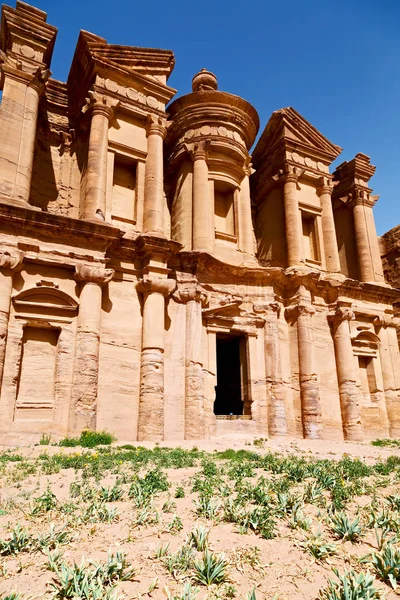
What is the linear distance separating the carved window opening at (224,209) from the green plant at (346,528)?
13.6 m

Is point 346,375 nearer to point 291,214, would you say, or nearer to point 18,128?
point 291,214

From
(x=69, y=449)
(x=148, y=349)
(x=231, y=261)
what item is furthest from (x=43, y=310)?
(x=231, y=261)

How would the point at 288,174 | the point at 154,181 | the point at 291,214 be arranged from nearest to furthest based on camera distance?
1. the point at 154,181
2. the point at 291,214
3. the point at 288,174

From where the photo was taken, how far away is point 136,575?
3.48 meters

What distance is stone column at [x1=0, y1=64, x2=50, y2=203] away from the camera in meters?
12.4

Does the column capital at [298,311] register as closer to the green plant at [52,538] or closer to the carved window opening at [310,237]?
the carved window opening at [310,237]

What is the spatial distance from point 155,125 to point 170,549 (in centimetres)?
1507

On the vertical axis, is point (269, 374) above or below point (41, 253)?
below

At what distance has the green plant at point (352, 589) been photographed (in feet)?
10.2

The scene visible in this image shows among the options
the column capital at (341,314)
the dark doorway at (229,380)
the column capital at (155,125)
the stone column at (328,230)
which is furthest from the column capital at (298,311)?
the column capital at (155,125)

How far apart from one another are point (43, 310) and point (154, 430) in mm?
4674

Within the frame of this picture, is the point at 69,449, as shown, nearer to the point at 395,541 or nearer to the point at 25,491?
the point at 25,491

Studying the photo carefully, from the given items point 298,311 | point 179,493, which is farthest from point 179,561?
point 298,311

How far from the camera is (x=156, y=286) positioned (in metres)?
13.2
